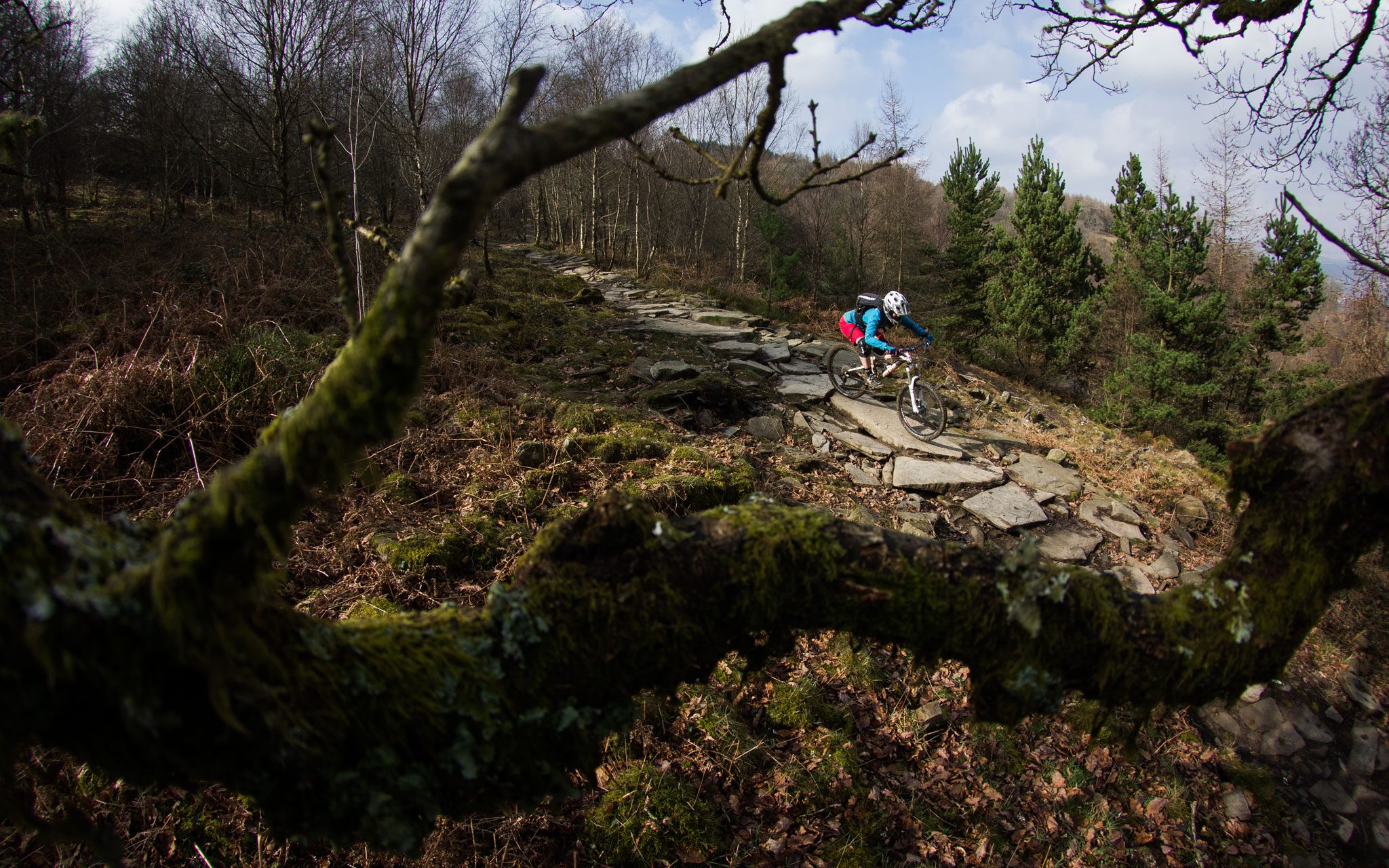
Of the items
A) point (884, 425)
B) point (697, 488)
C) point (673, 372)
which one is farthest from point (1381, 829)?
point (673, 372)

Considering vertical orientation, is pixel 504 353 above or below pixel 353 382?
below

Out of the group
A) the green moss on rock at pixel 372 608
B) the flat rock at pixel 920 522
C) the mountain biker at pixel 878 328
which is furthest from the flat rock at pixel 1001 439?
the green moss on rock at pixel 372 608

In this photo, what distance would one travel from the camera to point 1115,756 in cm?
398

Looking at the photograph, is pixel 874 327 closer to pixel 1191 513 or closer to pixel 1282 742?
pixel 1191 513

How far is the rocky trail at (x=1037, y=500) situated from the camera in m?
4.36

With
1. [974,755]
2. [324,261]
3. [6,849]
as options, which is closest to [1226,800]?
[974,755]

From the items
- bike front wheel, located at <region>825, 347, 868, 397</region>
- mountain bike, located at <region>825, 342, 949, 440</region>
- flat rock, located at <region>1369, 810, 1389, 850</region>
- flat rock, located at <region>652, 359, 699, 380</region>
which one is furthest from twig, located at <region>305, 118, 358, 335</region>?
bike front wheel, located at <region>825, 347, 868, 397</region>

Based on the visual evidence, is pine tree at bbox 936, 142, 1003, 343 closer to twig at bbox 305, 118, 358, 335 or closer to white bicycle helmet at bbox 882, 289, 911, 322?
white bicycle helmet at bbox 882, 289, 911, 322

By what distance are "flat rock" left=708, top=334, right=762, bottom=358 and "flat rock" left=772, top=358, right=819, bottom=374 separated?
488 mm

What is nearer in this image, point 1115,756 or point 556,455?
point 1115,756

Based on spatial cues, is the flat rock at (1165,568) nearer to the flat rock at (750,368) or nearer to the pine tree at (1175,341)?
the flat rock at (750,368)

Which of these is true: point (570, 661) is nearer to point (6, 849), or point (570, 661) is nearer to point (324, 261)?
point (6, 849)

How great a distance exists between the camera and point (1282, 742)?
457 cm

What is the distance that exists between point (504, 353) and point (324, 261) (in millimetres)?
4161
